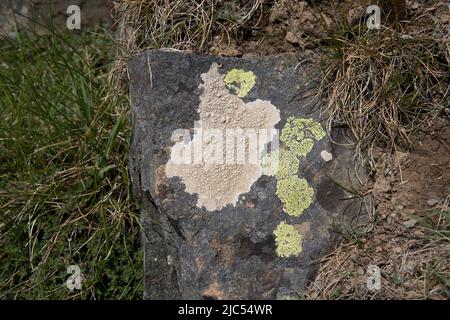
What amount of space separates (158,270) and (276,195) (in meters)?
0.74

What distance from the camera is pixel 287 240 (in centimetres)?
266

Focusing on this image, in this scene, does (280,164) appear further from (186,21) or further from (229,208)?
(186,21)

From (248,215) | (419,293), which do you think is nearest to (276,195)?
(248,215)

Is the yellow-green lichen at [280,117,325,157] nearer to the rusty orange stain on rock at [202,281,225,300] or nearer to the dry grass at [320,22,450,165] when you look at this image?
the dry grass at [320,22,450,165]

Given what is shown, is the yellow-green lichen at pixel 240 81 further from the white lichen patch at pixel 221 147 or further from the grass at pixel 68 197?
the grass at pixel 68 197

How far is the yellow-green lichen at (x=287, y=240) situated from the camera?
264 cm

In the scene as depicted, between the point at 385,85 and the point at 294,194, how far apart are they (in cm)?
72

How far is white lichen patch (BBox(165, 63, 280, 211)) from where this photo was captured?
2.72 m

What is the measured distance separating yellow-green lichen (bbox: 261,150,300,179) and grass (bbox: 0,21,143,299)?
2.82ft

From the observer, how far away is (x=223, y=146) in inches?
109

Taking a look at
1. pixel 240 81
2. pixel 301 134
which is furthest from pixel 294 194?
pixel 240 81

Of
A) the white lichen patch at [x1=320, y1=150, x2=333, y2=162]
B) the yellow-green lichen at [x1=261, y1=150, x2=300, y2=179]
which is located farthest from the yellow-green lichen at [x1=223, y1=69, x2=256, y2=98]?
the white lichen patch at [x1=320, y1=150, x2=333, y2=162]

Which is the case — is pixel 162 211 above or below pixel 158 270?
above

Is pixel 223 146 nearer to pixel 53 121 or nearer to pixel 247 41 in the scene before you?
pixel 247 41
